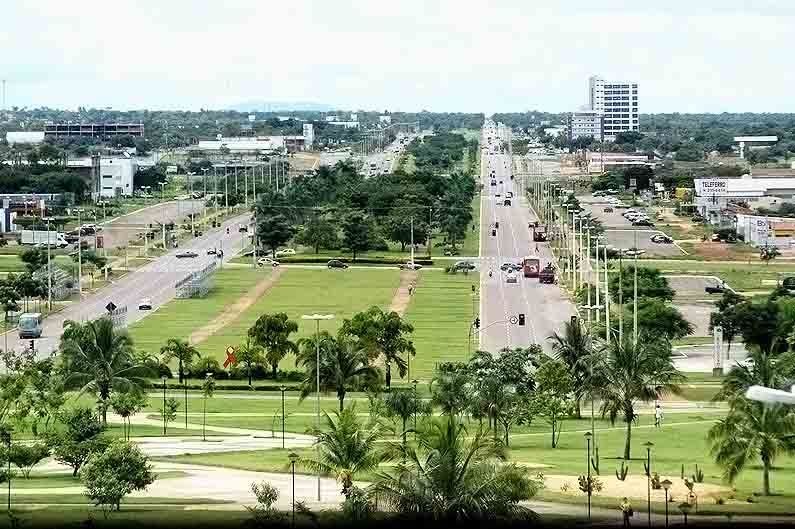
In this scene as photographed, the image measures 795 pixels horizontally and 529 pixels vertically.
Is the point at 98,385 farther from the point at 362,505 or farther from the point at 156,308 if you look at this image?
the point at 156,308

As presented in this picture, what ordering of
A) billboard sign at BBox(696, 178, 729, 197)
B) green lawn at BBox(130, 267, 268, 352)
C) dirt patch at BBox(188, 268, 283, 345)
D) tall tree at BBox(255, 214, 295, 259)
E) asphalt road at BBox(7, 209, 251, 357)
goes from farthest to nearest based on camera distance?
billboard sign at BBox(696, 178, 729, 197)
tall tree at BBox(255, 214, 295, 259)
dirt patch at BBox(188, 268, 283, 345)
asphalt road at BBox(7, 209, 251, 357)
green lawn at BBox(130, 267, 268, 352)

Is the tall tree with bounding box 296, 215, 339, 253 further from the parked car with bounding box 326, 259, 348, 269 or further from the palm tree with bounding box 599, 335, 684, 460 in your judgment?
the palm tree with bounding box 599, 335, 684, 460

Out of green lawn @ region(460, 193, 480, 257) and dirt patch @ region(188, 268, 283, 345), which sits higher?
green lawn @ region(460, 193, 480, 257)

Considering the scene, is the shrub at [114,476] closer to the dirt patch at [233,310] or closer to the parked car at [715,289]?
the dirt patch at [233,310]

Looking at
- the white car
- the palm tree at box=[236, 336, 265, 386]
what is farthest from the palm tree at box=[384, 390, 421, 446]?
the white car

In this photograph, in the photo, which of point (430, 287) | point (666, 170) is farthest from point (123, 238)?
point (666, 170)

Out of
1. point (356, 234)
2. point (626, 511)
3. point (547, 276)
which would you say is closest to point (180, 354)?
point (626, 511)
